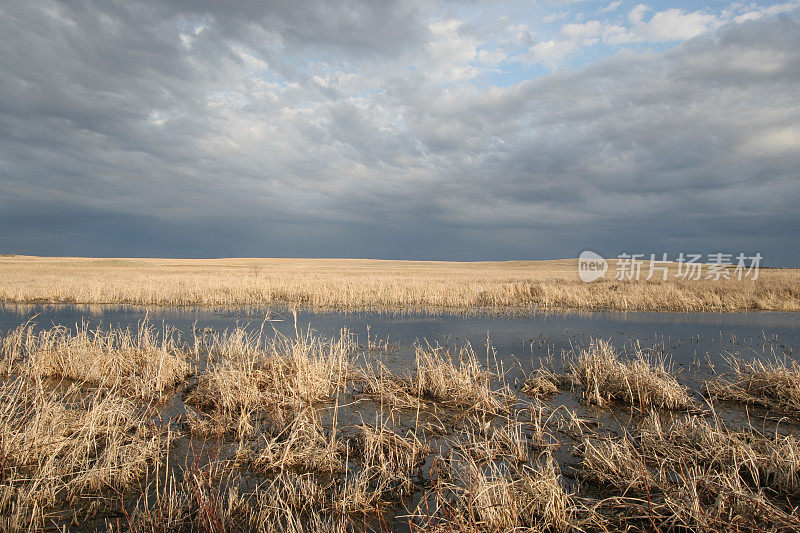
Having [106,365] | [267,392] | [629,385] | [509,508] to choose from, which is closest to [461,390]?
[629,385]

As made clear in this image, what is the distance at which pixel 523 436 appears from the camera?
255 inches

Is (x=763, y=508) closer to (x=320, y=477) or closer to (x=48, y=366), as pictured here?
(x=320, y=477)

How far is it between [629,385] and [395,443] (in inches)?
205

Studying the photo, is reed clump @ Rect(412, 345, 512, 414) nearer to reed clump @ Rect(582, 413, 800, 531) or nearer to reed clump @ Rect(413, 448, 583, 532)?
reed clump @ Rect(582, 413, 800, 531)

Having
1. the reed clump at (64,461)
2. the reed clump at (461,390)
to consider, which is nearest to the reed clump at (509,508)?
the reed clump at (461,390)

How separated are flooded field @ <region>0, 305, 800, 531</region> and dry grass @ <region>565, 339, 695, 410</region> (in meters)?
0.04

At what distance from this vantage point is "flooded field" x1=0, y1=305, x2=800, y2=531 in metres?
4.23

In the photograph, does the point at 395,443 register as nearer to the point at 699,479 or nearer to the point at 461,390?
the point at 461,390

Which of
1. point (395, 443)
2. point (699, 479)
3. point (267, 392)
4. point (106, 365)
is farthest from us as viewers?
point (106, 365)

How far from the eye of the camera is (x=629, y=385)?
827 cm

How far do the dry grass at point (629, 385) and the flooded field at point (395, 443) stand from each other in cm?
4

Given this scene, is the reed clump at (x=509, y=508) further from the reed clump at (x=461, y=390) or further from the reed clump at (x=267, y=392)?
the reed clump at (x=267, y=392)

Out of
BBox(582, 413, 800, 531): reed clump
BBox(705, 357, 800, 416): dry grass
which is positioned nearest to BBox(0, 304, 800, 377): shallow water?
BBox(705, 357, 800, 416): dry grass

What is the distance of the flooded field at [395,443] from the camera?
4230 mm
